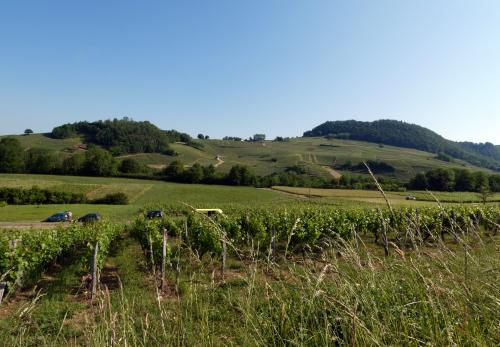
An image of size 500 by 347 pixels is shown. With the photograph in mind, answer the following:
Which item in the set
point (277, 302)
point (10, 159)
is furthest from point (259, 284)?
point (10, 159)

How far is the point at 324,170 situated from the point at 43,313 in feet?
348

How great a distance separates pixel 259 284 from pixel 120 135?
135305 millimetres

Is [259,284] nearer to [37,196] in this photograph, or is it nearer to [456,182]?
[37,196]

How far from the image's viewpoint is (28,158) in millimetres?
82625

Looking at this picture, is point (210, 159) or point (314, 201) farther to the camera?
point (210, 159)

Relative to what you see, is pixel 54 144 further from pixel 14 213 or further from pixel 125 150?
pixel 14 213

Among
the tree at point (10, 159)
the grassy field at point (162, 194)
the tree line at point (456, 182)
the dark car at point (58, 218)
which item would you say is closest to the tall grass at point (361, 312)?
the dark car at point (58, 218)

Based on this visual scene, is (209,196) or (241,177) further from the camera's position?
(241,177)

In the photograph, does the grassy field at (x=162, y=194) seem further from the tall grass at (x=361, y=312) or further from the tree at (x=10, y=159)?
the tall grass at (x=361, y=312)

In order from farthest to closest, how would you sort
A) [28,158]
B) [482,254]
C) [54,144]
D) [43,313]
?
[54,144] < [28,158] < [43,313] < [482,254]

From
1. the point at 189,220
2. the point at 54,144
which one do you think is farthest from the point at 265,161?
the point at 189,220

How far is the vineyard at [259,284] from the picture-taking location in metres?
2.37

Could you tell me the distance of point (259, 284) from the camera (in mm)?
3438

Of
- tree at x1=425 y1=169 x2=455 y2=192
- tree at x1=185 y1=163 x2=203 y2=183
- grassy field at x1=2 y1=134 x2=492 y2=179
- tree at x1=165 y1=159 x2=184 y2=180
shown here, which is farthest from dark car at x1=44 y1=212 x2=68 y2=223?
tree at x1=425 y1=169 x2=455 y2=192
